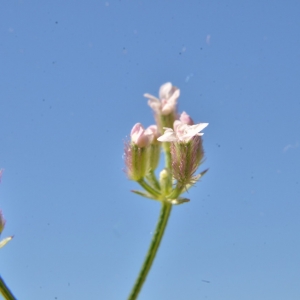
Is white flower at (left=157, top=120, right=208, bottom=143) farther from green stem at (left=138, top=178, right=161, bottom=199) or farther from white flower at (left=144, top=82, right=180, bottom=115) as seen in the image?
white flower at (left=144, top=82, right=180, bottom=115)

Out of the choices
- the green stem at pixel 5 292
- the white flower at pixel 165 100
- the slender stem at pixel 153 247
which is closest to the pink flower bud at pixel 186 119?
the white flower at pixel 165 100

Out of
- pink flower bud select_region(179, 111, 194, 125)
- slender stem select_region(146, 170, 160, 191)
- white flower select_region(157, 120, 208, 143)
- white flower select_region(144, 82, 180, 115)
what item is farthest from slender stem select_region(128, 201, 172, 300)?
white flower select_region(144, 82, 180, 115)

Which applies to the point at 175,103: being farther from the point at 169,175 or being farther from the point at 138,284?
the point at 138,284

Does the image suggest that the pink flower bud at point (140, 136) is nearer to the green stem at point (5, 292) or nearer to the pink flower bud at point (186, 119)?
the pink flower bud at point (186, 119)

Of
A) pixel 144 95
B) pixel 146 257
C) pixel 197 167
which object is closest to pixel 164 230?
pixel 146 257

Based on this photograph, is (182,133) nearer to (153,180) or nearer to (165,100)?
(153,180)

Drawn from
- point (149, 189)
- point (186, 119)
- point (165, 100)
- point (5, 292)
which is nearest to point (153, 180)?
point (149, 189)
